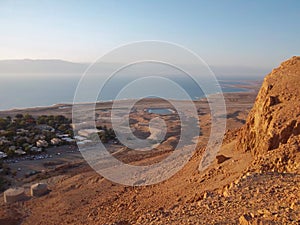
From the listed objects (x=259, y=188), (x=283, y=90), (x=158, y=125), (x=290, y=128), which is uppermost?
(x=283, y=90)

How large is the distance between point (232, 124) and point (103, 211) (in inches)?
1137

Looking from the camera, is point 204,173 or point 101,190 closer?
point 204,173

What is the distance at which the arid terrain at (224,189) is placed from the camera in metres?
4.78

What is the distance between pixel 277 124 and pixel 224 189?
3.08 m

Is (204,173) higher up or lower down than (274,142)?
Answer: lower down

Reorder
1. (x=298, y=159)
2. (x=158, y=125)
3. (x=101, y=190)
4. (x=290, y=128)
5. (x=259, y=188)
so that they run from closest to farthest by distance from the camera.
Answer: (x=259, y=188)
(x=298, y=159)
(x=290, y=128)
(x=101, y=190)
(x=158, y=125)

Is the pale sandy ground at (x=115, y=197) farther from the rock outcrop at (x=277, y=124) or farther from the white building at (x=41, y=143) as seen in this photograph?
the white building at (x=41, y=143)

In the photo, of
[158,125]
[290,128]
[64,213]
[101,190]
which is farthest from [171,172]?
[158,125]

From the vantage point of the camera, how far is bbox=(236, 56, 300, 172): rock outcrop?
6711 millimetres

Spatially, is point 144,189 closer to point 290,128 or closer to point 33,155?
point 290,128

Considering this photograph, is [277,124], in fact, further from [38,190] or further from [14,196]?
[14,196]

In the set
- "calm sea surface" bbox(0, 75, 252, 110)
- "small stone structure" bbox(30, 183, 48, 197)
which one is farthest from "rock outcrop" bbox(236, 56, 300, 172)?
"calm sea surface" bbox(0, 75, 252, 110)

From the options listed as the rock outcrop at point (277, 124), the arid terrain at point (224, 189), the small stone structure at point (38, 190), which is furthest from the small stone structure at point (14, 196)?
the rock outcrop at point (277, 124)

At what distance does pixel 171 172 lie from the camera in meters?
11.4
